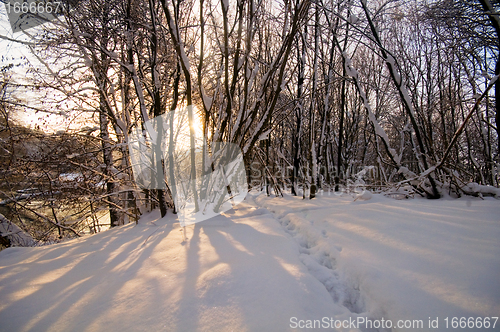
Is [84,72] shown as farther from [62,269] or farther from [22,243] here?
[62,269]

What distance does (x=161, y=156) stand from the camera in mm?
3348

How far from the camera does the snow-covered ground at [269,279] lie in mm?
1021

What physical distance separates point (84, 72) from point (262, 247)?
5396 millimetres

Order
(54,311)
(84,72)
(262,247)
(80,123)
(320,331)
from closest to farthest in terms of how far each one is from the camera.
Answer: (320,331)
(54,311)
(262,247)
(84,72)
(80,123)

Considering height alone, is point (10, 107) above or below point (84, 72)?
below

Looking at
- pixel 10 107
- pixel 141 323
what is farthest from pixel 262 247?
pixel 10 107

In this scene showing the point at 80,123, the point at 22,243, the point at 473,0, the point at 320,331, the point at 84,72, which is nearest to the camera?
the point at 320,331

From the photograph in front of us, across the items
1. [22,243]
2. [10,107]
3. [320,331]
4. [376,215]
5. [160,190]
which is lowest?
[22,243]

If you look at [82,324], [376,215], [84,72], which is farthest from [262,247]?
[84,72]

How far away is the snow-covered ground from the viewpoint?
1.02m

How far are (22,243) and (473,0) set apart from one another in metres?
7.72

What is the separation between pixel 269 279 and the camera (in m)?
1.35

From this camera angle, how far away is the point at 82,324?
100 centimetres

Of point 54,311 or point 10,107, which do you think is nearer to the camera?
point 54,311
